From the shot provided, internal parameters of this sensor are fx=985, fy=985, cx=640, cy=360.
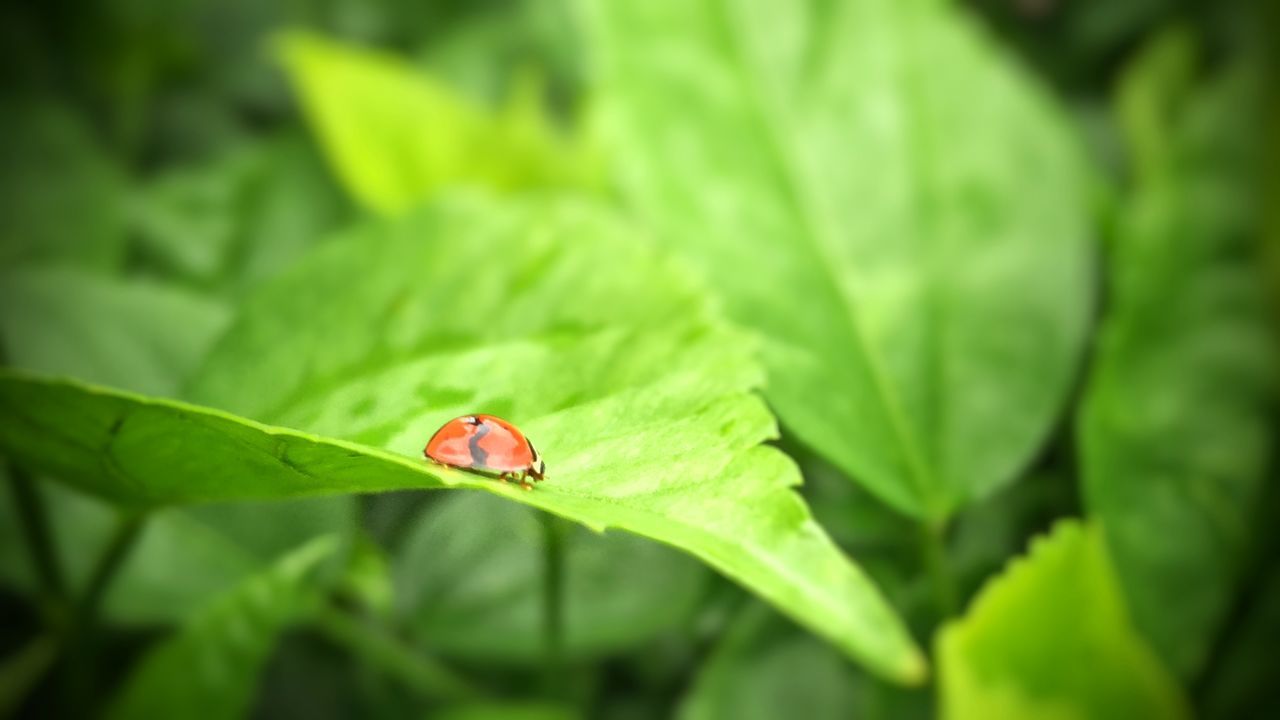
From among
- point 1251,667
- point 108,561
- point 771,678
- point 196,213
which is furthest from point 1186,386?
point 196,213

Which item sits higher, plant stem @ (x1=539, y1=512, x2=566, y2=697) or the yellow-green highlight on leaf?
the yellow-green highlight on leaf

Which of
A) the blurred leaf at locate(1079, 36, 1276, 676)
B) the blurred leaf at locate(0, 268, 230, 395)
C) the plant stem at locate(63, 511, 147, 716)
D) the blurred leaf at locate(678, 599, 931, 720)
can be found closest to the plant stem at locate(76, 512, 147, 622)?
the plant stem at locate(63, 511, 147, 716)

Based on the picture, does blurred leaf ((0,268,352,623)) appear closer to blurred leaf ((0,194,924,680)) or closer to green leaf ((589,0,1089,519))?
blurred leaf ((0,194,924,680))

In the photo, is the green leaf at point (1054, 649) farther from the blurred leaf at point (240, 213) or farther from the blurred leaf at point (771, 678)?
the blurred leaf at point (240, 213)

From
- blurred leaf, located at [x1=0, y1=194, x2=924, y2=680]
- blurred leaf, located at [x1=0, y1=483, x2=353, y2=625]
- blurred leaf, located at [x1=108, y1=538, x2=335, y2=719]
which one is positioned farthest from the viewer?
blurred leaf, located at [x1=0, y1=483, x2=353, y2=625]

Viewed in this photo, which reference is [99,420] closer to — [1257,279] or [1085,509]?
[1085,509]

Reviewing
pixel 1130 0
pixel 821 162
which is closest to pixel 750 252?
pixel 821 162
